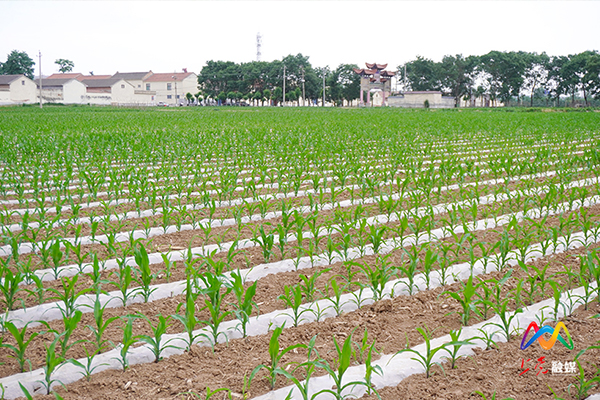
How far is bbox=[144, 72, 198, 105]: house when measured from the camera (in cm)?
8438

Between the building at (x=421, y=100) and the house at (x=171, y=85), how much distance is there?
41231 mm

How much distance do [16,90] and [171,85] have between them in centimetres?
2906

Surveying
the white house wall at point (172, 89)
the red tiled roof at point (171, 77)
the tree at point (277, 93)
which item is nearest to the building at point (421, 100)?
the tree at point (277, 93)

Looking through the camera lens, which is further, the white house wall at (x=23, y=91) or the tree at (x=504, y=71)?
the tree at (x=504, y=71)

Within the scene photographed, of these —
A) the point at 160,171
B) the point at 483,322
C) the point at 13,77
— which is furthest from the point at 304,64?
the point at 483,322

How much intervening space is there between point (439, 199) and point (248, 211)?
9.28 ft

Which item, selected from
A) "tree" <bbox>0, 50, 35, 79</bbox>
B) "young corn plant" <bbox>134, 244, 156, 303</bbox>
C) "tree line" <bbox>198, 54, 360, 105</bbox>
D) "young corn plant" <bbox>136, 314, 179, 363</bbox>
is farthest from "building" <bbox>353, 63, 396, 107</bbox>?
"young corn plant" <bbox>136, 314, 179, 363</bbox>

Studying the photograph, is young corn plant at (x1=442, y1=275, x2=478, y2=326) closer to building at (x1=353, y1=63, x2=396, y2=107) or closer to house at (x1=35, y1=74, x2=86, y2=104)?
building at (x1=353, y1=63, x2=396, y2=107)

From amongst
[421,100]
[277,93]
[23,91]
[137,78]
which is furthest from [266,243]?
[137,78]

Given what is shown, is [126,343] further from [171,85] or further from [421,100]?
[171,85]

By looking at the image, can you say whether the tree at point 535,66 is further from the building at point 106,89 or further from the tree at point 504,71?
the building at point 106,89

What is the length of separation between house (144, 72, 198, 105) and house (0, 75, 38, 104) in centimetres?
2502

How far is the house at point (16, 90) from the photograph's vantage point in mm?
58375

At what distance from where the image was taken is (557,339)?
9.14ft
